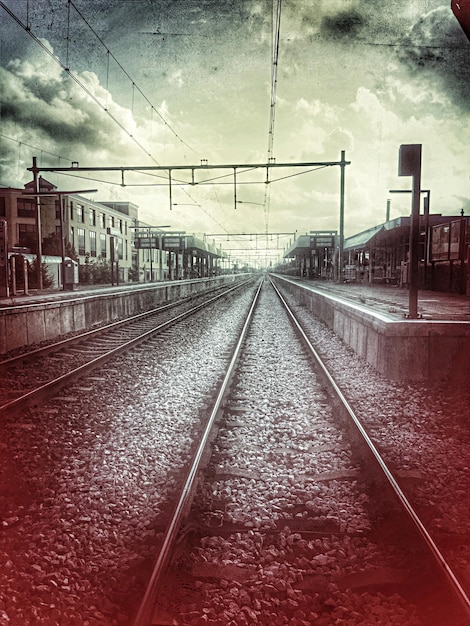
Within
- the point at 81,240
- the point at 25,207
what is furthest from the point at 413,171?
the point at 25,207

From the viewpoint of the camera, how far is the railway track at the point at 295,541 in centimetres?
258

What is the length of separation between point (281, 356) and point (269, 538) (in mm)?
7053

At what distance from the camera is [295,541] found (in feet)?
10.7

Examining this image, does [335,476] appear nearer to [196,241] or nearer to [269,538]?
[269,538]

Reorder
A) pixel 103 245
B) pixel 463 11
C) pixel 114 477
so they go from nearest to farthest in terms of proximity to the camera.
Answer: pixel 463 11 < pixel 114 477 < pixel 103 245

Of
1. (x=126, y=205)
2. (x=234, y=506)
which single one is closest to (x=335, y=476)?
(x=234, y=506)

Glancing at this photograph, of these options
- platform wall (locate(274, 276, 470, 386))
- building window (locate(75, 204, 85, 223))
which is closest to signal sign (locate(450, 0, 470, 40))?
platform wall (locate(274, 276, 470, 386))

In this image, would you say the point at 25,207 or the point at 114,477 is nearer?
the point at 114,477

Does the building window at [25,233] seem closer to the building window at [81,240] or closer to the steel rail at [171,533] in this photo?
the building window at [81,240]

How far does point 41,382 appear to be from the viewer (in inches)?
311

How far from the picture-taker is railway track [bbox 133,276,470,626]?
2.58 m

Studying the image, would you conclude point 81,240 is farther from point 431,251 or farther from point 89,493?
point 89,493

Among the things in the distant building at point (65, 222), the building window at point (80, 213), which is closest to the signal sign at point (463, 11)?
the distant building at point (65, 222)

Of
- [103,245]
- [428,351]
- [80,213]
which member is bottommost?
[428,351]
